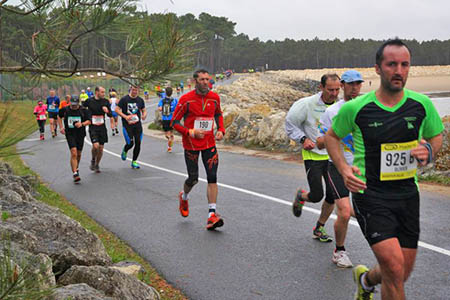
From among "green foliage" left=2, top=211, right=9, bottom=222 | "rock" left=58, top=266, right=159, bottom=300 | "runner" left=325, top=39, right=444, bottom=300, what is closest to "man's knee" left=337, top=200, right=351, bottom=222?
"runner" left=325, top=39, right=444, bottom=300

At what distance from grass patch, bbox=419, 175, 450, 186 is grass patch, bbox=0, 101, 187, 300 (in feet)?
22.0

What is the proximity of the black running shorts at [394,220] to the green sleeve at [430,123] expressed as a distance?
0.47 metres

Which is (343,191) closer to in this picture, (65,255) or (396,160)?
(396,160)

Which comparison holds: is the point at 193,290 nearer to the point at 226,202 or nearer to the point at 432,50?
the point at 226,202

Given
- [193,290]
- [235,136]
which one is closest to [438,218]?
[193,290]

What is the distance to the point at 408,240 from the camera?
150 inches

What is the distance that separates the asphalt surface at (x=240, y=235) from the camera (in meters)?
5.15

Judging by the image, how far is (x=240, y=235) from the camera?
7043mm

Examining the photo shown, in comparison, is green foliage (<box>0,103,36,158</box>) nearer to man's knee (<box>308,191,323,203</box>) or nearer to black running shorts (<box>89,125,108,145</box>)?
man's knee (<box>308,191,323,203</box>)

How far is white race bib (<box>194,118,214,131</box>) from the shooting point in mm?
7539

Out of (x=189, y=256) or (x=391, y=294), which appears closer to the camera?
(x=391, y=294)

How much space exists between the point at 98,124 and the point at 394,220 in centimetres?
1033

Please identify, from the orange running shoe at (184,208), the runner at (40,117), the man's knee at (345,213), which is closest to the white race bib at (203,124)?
the orange running shoe at (184,208)

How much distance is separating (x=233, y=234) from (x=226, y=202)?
2111 millimetres
